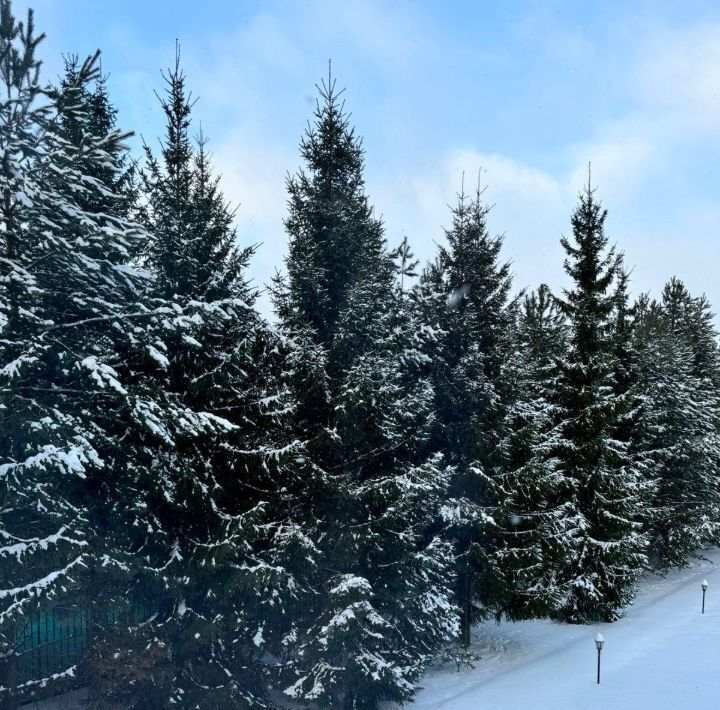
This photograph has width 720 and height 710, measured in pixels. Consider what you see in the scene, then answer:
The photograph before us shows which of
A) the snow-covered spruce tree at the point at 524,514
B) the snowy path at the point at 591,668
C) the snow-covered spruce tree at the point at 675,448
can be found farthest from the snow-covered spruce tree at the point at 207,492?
the snow-covered spruce tree at the point at 675,448

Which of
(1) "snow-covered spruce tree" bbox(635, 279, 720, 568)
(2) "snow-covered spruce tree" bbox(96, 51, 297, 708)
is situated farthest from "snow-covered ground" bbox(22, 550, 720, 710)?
(1) "snow-covered spruce tree" bbox(635, 279, 720, 568)

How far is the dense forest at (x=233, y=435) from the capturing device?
870cm

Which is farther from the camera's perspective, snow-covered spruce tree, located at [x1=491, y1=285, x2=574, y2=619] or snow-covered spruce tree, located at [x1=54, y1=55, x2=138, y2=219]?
snow-covered spruce tree, located at [x1=491, y1=285, x2=574, y2=619]

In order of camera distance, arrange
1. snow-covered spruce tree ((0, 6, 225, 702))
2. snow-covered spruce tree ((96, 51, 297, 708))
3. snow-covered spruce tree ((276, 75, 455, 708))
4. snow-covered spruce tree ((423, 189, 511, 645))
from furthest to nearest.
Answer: snow-covered spruce tree ((423, 189, 511, 645))
snow-covered spruce tree ((276, 75, 455, 708))
snow-covered spruce tree ((96, 51, 297, 708))
snow-covered spruce tree ((0, 6, 225, 702))

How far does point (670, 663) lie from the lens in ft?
44.5

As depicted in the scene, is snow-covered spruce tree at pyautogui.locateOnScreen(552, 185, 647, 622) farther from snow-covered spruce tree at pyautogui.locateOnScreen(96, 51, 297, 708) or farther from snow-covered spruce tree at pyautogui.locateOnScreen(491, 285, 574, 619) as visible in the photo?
snow-covered spruce tree at pyautogui.locateOnScreen(96, 51, 297, 708)

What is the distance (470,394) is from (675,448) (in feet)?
51.9

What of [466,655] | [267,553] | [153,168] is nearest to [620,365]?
[466,655]

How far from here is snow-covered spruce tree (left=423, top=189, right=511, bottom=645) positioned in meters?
14.4

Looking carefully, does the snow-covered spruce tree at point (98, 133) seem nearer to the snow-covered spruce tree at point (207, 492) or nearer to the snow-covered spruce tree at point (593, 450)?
the snow-covered spruce tree at point (207, 492)

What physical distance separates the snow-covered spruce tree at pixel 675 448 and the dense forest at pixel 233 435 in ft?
36.8

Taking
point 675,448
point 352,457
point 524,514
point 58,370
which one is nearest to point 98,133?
point 58,370

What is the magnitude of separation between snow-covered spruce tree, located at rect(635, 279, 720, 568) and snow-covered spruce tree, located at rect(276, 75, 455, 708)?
14.1m

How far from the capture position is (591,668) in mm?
13305
